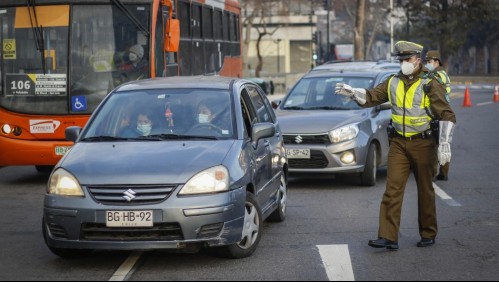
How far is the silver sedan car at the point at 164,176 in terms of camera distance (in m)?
7.96

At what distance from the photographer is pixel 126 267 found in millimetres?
8234

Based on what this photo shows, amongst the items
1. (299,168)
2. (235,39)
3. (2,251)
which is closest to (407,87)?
(2,251)

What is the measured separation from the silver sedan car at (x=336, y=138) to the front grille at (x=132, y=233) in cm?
581

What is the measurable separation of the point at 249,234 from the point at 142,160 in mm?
1114

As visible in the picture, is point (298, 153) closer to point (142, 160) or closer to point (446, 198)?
point (446, 198)

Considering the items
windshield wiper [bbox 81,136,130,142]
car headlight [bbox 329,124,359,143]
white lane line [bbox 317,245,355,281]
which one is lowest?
white lane line [bbox 317,245,355,281]

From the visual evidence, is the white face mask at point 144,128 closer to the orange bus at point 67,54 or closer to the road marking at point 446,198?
the road marking at point 446,198

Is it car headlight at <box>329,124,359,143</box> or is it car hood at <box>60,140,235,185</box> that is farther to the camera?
car headlight at <box>329,124,359,143</box>

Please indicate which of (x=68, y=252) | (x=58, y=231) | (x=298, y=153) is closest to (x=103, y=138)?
(x=68, y=252)

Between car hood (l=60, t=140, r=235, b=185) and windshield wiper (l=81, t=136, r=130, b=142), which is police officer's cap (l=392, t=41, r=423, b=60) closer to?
car hood (l=60, t=140, r=235, b=185)

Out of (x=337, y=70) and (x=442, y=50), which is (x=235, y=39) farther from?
(x=442, y=50)

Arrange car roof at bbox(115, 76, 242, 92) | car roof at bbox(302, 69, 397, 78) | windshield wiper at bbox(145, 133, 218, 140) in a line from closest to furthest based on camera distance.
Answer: windshield wiper at bbox(145, 133, 218, 140) < car roof at bbox(115, 76, 242, 92) < car roof at bbox(302, 69, 397, 78)

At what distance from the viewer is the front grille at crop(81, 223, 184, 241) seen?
7957 mm

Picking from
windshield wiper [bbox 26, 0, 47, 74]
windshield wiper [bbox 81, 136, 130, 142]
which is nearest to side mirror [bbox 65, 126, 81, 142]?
windshield wiper [bbox 81, 136, 130, 142]
